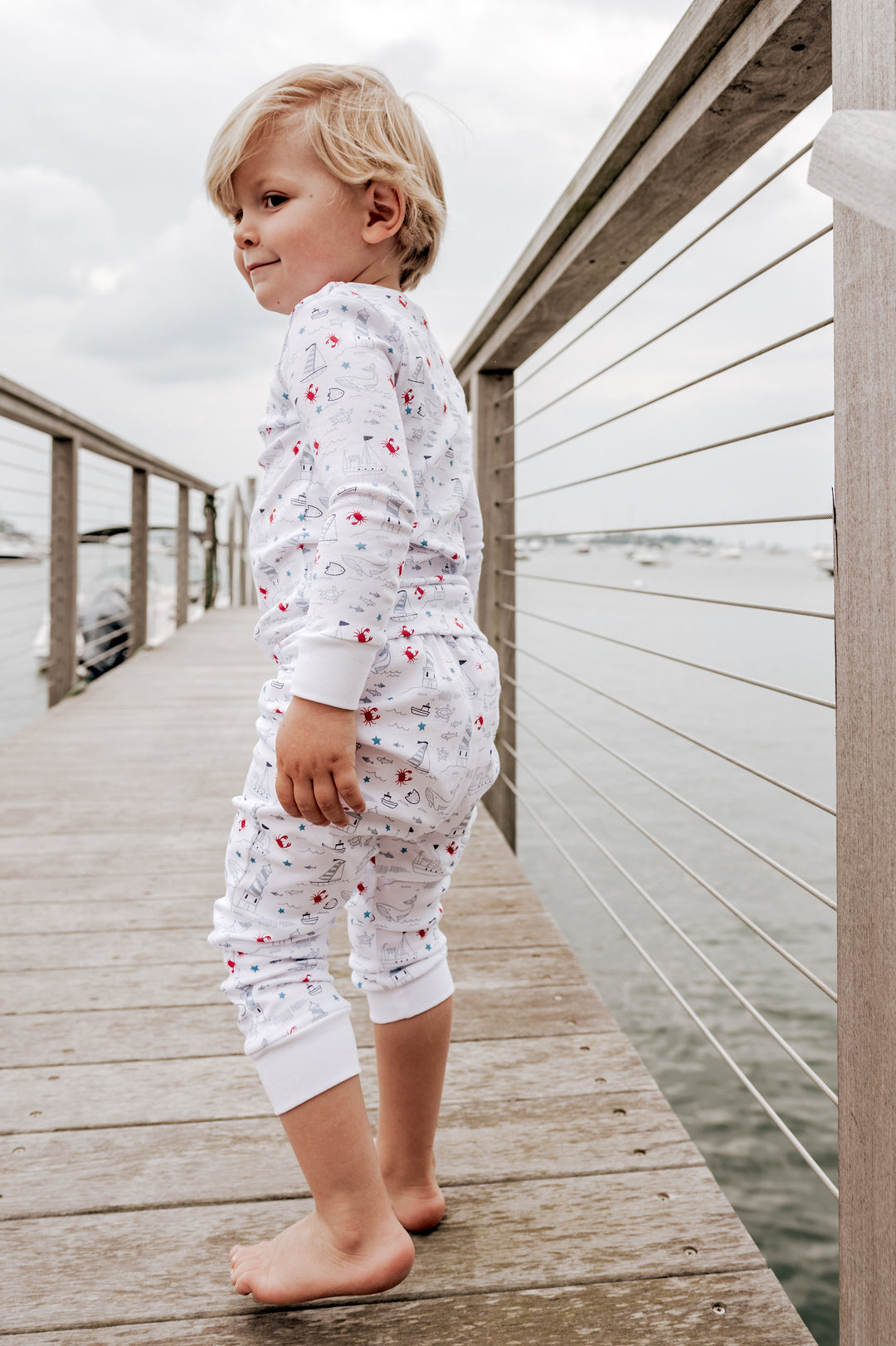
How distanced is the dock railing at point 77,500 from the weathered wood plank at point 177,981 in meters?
1.80

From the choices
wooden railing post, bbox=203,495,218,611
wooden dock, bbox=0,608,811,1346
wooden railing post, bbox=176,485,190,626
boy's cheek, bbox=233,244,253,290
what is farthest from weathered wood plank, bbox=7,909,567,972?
wooden railing post, bbox=203,495,218,611

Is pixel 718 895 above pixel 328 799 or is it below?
below

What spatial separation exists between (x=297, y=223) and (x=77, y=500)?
280cm

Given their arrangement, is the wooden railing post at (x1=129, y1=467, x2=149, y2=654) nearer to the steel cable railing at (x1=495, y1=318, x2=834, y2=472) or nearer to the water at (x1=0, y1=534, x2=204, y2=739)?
the water at (x1=0, y1=534, x2=204, y2=739)

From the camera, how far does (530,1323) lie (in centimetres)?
71

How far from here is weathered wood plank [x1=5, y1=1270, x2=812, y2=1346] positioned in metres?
0.69

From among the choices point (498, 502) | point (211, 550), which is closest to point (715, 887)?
point (498, 502)

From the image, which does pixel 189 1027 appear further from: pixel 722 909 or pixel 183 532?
pixel 183 532

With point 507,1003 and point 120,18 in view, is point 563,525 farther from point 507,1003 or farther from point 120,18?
point 120,18

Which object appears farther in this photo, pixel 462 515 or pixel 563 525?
pixel 563 525

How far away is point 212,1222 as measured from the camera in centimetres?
83

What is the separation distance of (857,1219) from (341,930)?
41.2 inches

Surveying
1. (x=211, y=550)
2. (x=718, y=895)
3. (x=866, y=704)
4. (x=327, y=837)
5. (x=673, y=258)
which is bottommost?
(x=718, y=895)

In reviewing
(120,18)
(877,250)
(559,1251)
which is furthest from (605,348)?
(120,18)
